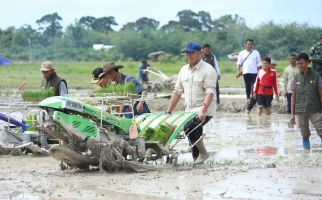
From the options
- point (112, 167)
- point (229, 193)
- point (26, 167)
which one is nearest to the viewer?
point (229, 193)

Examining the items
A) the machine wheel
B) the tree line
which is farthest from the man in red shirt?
the tree line

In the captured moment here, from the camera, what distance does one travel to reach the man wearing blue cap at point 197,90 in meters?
10.7

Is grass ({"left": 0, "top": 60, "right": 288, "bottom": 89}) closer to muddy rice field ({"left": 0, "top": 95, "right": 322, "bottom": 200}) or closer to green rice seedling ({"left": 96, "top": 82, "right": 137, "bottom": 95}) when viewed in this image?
muddy rice field ({"left": 0, "top": 95, "right": 322, "bottom": 200})

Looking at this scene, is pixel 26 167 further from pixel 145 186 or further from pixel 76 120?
pixel 145 186

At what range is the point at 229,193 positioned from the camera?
841 centimetres

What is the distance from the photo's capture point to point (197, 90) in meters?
10.9

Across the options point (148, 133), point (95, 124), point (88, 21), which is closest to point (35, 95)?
point (148, 133)

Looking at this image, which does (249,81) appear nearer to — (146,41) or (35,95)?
(35,95)

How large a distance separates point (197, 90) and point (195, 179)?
6.17ft

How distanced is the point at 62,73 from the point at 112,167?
153 feet

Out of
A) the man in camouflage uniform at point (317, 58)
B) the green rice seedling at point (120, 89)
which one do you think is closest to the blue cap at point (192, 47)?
the green rice seedling at point (120, 89)

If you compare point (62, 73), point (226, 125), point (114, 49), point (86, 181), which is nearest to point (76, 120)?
point (86, 181)

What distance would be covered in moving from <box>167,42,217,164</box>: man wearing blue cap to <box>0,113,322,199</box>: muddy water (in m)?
0.39

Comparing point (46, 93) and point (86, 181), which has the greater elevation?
point (46, 93)
